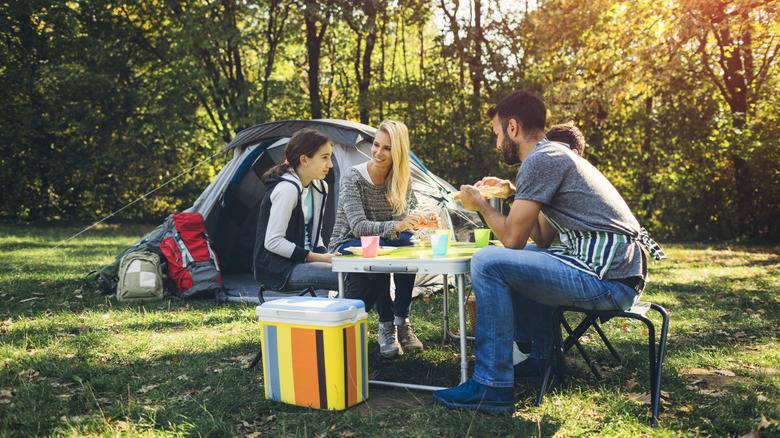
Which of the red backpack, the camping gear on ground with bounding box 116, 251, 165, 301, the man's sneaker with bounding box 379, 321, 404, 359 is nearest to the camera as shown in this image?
the man's sneaker with bounding box 379, 321, 404, 359

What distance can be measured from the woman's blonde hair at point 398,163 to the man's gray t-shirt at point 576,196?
1259mm

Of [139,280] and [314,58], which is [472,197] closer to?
[139,280]

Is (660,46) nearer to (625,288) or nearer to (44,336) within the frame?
(625,288)

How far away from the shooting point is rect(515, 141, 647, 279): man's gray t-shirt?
7.58 feet

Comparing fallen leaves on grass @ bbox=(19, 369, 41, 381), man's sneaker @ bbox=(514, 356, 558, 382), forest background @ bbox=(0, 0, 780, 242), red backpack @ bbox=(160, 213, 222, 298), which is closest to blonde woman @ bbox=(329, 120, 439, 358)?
man's sneaker @ bbox=(514, 356, 558, 382)

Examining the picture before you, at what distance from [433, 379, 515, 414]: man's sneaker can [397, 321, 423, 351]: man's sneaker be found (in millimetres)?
1058

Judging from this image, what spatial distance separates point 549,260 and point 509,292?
0.72 feet

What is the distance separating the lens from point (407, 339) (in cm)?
357

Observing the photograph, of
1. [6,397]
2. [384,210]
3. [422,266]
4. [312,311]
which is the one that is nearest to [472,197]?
[422,266]

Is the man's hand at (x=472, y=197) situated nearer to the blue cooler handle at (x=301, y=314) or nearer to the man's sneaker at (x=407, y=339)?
the blue cooler handle at (x=301, y=314)

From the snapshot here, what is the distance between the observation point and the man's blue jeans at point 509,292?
7.39 ft

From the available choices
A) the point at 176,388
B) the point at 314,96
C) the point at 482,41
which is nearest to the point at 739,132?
the point at 482,41

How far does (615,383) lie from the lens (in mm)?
2881

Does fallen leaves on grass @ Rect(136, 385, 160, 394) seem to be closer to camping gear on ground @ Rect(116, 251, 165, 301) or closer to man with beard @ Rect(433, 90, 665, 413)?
man with beard @ Rect(433, 90, 665, 413)
